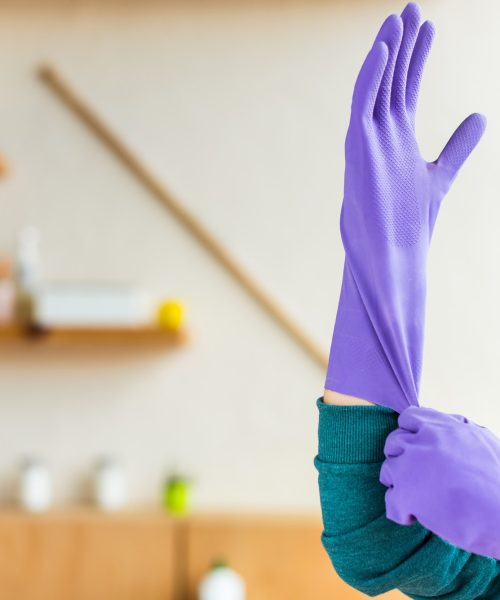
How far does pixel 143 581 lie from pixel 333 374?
53.3 inches

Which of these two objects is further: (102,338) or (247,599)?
(102,338)

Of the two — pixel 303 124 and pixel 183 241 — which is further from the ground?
pixel 303 124

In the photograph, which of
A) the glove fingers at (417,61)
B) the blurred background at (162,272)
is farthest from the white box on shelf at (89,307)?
the glove fingers at (417,61)

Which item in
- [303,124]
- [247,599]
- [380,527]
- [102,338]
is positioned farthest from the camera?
[303,124]

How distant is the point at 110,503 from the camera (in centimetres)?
201

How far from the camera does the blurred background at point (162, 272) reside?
194 cm

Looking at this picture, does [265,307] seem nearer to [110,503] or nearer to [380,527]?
[110,503]

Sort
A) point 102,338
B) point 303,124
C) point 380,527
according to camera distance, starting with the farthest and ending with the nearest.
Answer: point 303,124, point 102,338, point 380,527

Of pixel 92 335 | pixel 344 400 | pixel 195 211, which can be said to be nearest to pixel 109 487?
pixel 92 335

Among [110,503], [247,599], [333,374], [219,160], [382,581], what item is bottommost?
[247,599]

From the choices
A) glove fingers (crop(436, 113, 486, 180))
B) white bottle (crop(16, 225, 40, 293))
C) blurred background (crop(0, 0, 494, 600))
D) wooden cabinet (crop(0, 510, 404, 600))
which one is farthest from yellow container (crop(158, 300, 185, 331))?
glove fingers (crop(436, 113, 486, 180))

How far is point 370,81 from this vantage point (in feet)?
2.16

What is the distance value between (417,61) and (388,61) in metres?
0.04

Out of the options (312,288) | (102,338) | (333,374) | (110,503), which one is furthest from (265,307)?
(333,374)
